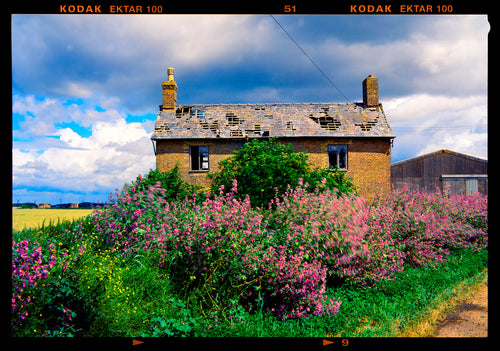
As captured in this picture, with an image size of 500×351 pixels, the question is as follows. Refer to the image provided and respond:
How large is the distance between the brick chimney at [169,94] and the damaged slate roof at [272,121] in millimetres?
438

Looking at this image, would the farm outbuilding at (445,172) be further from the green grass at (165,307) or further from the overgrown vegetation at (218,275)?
the green grass at (165,307)

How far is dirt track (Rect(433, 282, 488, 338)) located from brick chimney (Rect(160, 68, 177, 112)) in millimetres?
19666

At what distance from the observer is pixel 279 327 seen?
5707 mm

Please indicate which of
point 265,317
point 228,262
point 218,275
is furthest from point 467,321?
point 218,275

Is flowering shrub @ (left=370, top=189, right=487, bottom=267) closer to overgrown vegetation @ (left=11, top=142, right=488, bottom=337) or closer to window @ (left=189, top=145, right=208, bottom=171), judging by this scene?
overgrown vegetation @ (left=11, top=142, right=488, bottom=337)

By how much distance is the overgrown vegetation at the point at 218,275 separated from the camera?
4.66 meters

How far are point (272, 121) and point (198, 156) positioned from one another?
535 centimetres

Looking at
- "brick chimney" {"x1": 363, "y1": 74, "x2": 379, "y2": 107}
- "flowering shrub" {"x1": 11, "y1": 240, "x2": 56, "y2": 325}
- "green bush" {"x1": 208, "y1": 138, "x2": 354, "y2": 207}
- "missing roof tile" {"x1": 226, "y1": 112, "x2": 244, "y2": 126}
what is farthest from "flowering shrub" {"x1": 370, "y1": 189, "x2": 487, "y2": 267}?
"missing roof tile" {"x1": 226, "y1": 112, "x2": 244, "y2": 126}

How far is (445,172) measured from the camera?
21031 mm

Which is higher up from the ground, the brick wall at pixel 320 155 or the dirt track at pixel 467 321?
the brick wall at pixel 320 155

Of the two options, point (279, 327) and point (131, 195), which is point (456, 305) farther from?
point (131, 195)

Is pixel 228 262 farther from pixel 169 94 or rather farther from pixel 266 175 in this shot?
pixel 169 94

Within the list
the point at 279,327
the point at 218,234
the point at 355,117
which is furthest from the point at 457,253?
the point at 355,117

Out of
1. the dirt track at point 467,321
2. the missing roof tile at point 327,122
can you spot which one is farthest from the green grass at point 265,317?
the missing roof tile at point 327,122
